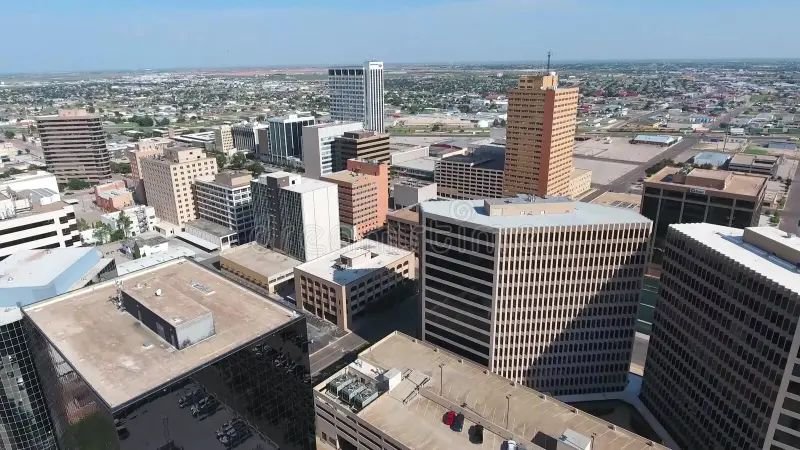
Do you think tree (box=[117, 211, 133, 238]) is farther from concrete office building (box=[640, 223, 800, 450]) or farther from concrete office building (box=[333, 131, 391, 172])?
concrete office building (box=[640, 223, 800, 450])

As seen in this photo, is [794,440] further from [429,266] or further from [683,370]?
[429,266]

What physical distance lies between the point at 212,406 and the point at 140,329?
11099 mm

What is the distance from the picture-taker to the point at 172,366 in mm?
37406

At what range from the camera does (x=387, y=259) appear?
105m

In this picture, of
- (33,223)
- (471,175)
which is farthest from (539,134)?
(33,223)

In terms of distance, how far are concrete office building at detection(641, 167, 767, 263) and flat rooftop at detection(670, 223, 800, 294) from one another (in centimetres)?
4621

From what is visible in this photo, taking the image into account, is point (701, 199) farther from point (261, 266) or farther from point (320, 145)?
point (320, 145)

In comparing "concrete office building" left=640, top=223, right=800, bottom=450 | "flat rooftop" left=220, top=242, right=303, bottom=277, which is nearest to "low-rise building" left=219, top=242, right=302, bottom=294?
"flat rooftop" left=220, top=242, right=303, bottom=277

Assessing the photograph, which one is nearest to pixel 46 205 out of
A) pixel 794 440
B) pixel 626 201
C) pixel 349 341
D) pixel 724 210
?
pixel 349 341

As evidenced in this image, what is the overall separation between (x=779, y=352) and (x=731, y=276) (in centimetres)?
882

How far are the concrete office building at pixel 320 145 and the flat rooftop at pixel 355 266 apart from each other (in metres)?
88.4

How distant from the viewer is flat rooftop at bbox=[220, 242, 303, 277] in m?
110

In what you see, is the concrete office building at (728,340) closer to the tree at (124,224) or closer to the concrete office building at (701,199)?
the concrete office building at (701,199)

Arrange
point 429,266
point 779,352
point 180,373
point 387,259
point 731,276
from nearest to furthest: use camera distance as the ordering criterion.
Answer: point 180,373 < point 779,352 < point 731,276 < point 429,266 < point 387,259
